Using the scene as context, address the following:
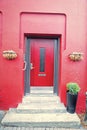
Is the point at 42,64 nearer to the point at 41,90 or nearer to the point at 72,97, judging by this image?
the point at 41,90

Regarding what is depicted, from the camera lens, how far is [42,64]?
5.61 meters

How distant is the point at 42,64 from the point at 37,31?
1.14 meters

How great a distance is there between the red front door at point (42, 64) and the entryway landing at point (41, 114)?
47 centimetres

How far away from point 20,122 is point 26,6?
3.03 meters

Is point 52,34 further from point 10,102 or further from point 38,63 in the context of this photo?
point 10,102

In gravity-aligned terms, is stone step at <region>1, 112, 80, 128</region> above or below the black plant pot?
below

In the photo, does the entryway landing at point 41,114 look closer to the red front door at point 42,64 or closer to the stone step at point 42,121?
the stone step at point 42,121

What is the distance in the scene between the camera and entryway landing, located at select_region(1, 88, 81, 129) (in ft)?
13.3

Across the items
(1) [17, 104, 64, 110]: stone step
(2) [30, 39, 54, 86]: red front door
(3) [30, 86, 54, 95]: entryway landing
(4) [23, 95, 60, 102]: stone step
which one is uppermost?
(2) [30, 39, 54, 86]: red front door

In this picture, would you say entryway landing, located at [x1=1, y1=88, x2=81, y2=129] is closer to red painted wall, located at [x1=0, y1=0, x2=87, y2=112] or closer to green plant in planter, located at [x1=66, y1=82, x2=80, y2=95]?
red painted wall, located at [x1=0, y1=0, x2=87, y2=112]

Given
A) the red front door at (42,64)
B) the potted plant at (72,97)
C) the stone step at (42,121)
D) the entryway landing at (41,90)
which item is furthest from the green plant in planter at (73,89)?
the red front door at (42,64)

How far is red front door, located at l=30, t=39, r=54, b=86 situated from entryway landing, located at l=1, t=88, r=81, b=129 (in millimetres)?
472

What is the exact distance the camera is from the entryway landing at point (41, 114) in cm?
405

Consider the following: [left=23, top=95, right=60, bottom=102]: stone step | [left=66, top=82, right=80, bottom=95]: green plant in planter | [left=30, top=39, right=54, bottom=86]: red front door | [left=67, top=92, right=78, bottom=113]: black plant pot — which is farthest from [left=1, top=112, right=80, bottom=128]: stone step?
[left=30, top=39, right=54, bottom=86]: red front door
